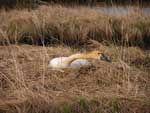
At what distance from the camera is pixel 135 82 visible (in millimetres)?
4094

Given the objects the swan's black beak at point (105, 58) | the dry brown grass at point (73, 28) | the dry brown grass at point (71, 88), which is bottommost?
the dry brown grass at point (73, 28)

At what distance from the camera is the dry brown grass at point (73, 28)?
650cm

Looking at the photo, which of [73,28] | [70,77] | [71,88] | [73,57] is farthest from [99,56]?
[73,28]

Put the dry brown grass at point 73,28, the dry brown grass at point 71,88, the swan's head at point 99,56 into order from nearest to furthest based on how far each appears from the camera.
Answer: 1. the dry brown grass at point 71,88
2. the swan's head at point 99,56
3. the dry brown grass at point 73,28

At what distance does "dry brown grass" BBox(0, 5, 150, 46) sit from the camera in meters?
6.50

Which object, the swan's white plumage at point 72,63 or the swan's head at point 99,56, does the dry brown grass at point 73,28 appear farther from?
the swan's white plumage at point 72,63

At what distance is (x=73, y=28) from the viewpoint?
21.8 ft

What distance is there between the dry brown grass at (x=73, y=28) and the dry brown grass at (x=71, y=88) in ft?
5.36

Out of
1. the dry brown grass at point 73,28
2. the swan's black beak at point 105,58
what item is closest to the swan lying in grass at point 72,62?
the swan's black beak at point 105,58

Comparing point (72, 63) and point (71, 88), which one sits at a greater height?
point (72, 63)

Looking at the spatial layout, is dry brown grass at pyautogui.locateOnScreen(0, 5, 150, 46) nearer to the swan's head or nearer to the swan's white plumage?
the swan's head

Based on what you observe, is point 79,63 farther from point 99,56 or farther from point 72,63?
point 99,56

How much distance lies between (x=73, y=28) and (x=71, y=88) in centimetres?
277

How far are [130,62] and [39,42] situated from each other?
6.74 ft
